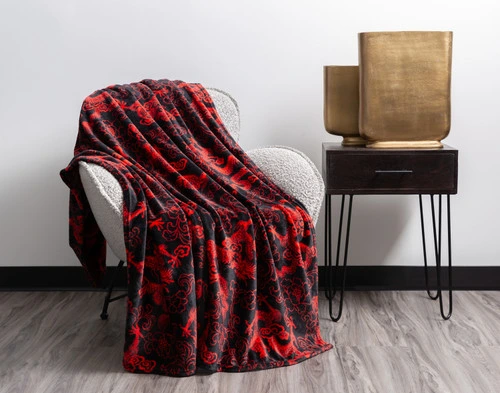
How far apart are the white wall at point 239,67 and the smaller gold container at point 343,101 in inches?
11.7

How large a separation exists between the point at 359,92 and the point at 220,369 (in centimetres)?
108

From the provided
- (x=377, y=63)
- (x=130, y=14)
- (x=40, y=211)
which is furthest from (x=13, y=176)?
(x=377, y=63)

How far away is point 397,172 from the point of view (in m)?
2.52

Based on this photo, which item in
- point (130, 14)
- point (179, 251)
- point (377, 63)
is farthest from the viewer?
point (130, 14)

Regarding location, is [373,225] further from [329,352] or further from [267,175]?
[329,352]

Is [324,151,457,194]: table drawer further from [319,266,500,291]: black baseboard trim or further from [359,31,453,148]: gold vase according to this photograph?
[319,266,500,291]: black baseboard trim

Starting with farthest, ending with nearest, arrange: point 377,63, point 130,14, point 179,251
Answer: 1. point 130,14
2. point 377,63
3. point 179,251

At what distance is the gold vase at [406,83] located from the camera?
251 centimetres

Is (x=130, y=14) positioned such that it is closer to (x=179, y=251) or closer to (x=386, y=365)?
(x=179, y=251)

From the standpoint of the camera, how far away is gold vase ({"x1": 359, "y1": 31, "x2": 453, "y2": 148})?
99.0 inches

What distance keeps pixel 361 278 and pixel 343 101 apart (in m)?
0.79

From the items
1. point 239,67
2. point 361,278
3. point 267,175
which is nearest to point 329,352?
point 267,175

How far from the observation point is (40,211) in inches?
121

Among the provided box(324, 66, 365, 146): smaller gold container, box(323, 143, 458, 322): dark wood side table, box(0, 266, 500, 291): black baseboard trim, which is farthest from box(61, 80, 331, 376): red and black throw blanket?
box(0, 266, 500, 291): black baseboard trim
